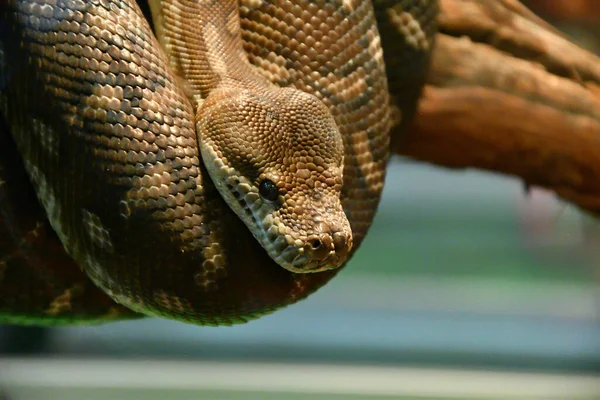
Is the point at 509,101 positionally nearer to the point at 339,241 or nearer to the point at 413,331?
the point at 339,241

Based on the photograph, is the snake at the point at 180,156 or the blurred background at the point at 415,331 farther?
the blurred background at the point at 415,331

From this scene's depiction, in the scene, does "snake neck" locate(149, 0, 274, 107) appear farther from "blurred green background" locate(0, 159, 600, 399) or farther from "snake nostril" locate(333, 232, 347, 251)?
"blurred green background" locate(0, 159, 600, 399)

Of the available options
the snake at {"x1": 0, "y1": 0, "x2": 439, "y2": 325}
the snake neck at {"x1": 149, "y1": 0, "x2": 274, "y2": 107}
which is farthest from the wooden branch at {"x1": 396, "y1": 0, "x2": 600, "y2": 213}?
the snake neck at {"x1": 149, "y1": 0, "x2": 274, "y2": 107}

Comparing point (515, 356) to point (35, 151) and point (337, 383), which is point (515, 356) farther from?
point (35, 151)

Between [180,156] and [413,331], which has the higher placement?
[180,156]

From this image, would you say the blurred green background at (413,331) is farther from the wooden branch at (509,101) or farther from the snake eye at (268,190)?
the snake eye at (268,190)

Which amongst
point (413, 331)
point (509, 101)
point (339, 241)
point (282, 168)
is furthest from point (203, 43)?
point (413, 331)

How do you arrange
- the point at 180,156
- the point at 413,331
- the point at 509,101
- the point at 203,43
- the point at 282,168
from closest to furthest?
1. the point at 180,156
2. the point at 282,168
3. the point at 203,43
4. the point at 509,101
5. the point at 413,331

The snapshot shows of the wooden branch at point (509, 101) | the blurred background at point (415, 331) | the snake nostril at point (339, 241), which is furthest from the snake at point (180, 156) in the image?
the blurred background at point (415, 331)
